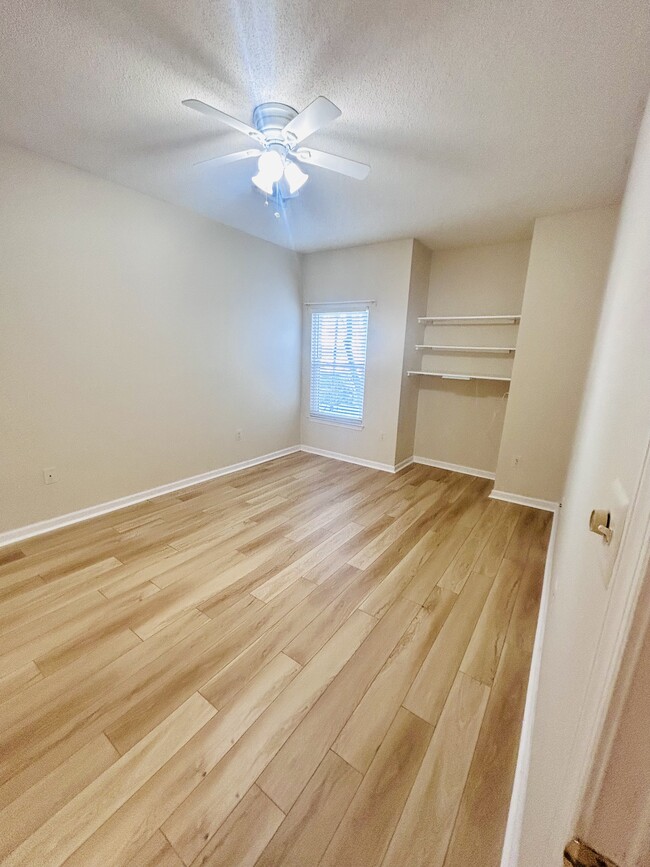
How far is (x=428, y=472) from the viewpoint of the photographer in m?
4.18

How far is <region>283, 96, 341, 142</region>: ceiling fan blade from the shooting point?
4.57 feet

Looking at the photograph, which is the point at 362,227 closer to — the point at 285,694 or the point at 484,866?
the point at 285,694

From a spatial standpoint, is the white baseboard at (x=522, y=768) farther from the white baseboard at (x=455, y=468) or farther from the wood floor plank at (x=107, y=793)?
the white baseboard at (x=455, y=468)

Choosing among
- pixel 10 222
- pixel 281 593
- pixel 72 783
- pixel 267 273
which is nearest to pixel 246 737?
pixel 72 783

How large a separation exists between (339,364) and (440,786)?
3.92 meters

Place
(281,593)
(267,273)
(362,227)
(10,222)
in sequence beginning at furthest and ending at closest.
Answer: (267,273) < (362,227) < (10,222) < (281,593)

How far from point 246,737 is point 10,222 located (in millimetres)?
3166

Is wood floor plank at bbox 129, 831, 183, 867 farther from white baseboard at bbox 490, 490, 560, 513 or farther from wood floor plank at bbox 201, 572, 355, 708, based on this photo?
white baseboard at bbox 490, 490, 560, 513

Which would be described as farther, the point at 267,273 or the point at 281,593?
the point at 267,273

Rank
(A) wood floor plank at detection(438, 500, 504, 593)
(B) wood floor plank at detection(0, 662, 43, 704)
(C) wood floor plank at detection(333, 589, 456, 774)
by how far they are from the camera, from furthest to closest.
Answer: (A) wood floor plank at detection(438, 500, 504, 593)
(B) wood floor plank at detection(0, 662, 43, 704)
(C) wood floor plank at detection(333, 589, 456, 774)

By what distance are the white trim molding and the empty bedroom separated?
1.7 inches

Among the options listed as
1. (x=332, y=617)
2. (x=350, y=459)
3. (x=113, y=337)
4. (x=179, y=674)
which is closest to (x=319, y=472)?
(x=350, y=459)

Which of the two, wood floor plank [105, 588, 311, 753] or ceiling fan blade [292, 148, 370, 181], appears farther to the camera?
ceiling fan blade [292, 148, 370, 181]

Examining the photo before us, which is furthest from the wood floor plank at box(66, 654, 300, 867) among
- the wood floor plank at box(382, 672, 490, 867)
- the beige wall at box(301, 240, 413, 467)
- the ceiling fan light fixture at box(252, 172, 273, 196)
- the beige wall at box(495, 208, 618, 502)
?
the beige wall at box(301, 240, 413, 467)
